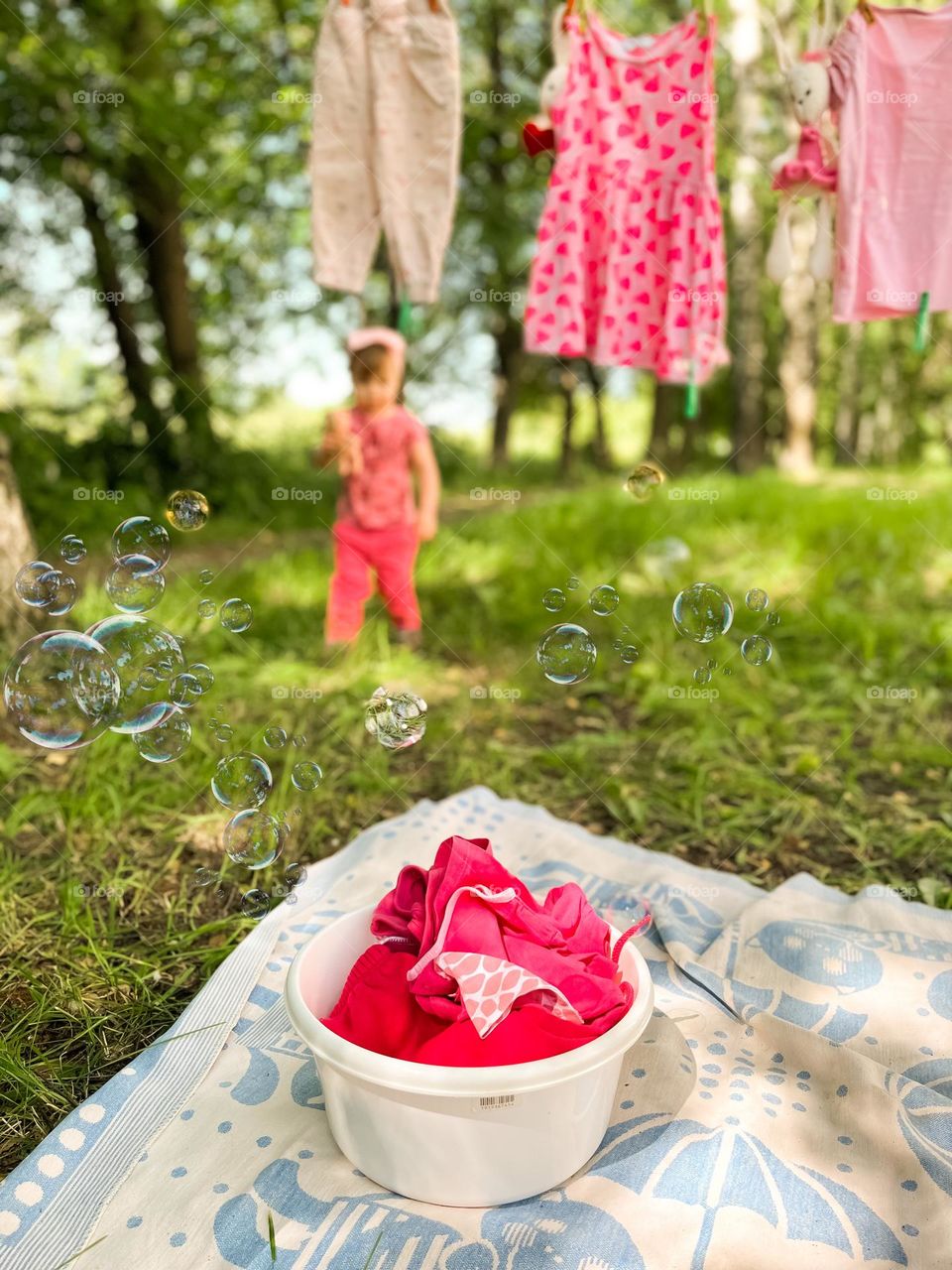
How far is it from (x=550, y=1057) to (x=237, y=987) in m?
0.92

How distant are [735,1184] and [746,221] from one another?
9405mm

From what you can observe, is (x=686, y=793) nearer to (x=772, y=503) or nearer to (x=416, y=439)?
(x=416, y=439)

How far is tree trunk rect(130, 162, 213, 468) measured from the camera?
339 inches

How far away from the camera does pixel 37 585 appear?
2.64 metres

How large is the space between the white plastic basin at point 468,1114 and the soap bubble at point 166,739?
946 millimetres

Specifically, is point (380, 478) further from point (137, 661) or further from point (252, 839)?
point (252, 839)

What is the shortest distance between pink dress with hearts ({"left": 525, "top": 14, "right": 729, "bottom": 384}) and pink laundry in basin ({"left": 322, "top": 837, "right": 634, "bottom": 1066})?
230cm

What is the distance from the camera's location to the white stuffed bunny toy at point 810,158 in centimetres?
307

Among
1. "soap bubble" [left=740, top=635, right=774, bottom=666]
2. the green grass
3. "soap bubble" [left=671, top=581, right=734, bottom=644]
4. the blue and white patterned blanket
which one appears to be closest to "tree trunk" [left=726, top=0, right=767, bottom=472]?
the green grass

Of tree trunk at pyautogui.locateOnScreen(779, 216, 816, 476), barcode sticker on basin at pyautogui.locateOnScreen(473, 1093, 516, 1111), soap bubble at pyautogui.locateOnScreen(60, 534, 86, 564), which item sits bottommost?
tree trunk at pyautogui.locateOnScreen(779, 216, 816, 476)

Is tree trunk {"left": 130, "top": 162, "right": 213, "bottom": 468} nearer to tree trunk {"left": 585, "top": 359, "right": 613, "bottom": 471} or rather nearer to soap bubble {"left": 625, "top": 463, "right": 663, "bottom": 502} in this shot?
soap bubble {"left": 625, "top": 463, "right": 663, "bottom": 502}

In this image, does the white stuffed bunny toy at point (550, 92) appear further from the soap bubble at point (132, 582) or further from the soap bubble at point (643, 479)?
the soap bubble at point (132, 582)

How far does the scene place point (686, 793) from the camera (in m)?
3.35

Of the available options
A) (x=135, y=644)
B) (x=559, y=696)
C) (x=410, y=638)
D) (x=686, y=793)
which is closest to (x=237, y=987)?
(x=135, y=644)
